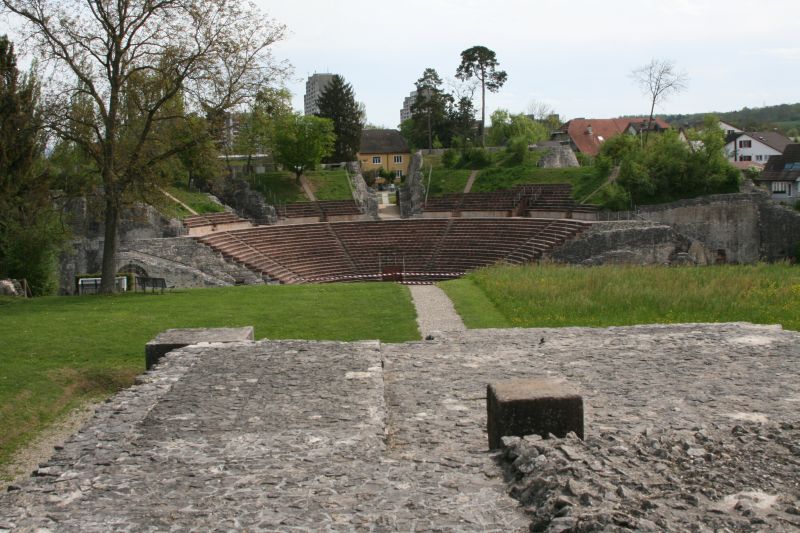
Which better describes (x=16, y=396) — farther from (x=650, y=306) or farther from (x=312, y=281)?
(x=312, y=281)

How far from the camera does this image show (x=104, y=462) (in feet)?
21.8

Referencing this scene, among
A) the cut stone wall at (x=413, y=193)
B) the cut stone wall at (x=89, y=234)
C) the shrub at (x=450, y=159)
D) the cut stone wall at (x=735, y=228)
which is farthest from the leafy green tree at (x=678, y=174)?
the cut stone wall at (x=89, y=234)

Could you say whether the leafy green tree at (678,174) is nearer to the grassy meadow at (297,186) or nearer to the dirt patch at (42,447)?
the grassy meadow at (297,186)

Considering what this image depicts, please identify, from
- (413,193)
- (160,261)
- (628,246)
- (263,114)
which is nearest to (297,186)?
(413,193)

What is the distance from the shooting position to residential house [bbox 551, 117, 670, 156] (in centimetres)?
7312

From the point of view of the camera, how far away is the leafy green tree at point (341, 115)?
200 ft

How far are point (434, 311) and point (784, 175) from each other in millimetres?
40401

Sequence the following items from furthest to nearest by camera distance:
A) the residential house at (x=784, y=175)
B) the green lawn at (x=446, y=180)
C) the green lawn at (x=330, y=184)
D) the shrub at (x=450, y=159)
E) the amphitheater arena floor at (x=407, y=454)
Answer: the shrub at (x=450, y=159), the residential house at (x=784, y=175), the green lawn at (x=330, y=184), the green lawn at (x=446, y=180), the amphitheater arena floor at (x=407, y=454)

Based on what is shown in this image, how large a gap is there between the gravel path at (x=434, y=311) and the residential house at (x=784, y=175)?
3197 cm

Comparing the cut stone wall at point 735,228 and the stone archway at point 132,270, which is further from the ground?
the cut stone wall at point 735,228

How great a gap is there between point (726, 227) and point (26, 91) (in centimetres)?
3064

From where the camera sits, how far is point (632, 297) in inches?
776

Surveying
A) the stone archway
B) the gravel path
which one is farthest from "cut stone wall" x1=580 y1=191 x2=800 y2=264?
the stone archway

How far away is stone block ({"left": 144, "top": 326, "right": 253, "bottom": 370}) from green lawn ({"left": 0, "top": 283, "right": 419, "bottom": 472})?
1611mm
